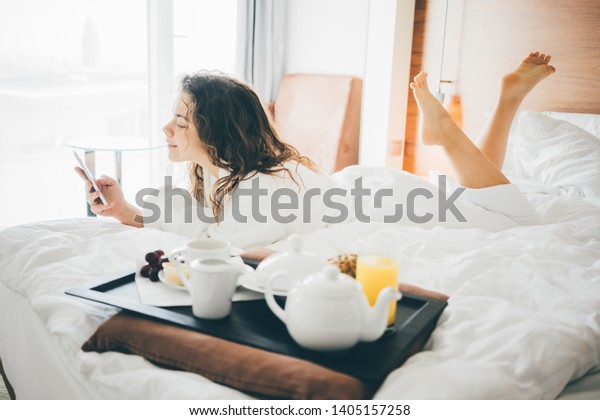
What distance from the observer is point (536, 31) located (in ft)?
8.71

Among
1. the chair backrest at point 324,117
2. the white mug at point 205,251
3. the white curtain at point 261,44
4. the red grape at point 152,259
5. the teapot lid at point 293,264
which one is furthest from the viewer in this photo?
the white curtain at point 261,44

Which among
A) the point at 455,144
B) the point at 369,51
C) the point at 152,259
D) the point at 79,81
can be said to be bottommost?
the point at 152,259

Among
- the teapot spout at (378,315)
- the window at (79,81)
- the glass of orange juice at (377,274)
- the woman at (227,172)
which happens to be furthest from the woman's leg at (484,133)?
the window at (79,81)

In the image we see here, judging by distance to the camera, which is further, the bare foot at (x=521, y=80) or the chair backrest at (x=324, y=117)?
the chair backrest at (x=324, y=117)

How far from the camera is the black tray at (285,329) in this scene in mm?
760

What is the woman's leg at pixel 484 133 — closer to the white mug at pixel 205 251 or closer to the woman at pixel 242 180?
the woman at pixel 242 180

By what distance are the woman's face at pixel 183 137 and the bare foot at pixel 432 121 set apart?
0.89 m

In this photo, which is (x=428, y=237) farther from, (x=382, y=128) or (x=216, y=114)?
(x=382, y=128)

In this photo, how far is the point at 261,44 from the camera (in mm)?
3668

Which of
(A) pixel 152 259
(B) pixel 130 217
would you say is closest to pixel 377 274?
(A) pixel 152 259

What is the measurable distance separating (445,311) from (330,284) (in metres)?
0.36

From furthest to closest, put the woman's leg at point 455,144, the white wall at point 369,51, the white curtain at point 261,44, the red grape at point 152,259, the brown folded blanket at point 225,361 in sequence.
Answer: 1. the white curtain at point 261,44
2. the white wall at point 369,51
3. the woman's leg at point 455,144
4. the red grape at point 152,259
5. the brown folded blanket at point 225,361

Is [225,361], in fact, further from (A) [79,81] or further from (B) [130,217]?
(A) [79,81]
